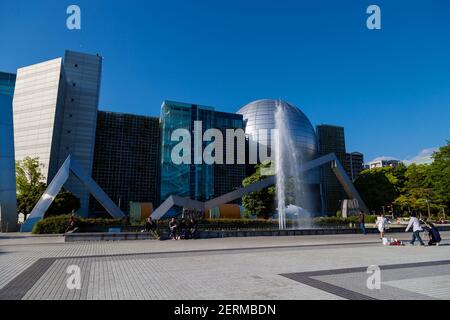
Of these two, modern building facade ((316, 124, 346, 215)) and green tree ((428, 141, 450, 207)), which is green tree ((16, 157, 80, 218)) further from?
modern building facade ((316, 124, 346, 215))

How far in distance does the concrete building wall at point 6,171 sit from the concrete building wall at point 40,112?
25.1m

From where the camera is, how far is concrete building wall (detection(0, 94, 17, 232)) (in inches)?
974

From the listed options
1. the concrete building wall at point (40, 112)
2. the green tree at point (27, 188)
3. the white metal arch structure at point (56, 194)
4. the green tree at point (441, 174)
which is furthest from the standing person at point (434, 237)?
the concrete building wall at point (40, 112)

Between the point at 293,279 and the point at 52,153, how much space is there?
53337mm

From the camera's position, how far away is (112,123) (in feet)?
195

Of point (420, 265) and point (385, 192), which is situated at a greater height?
point (385, 192)

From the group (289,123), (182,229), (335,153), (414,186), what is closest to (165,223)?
(182,229)

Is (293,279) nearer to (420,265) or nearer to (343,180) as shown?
(420,265)

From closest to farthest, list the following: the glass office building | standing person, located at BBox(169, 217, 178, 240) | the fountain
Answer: standing person, located at BBox(169, 217, 178, 240), the fountain, the glass office building

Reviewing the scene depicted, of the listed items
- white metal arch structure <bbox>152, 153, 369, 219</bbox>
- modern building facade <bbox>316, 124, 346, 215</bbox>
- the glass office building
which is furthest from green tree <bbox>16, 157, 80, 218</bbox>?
modern building facade <bbox>316, 124, 346, 215</bbox>

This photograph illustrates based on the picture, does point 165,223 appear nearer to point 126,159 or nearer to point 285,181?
point 285,181

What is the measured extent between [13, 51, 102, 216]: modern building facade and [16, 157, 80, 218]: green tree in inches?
250

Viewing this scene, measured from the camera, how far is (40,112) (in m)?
51.6
